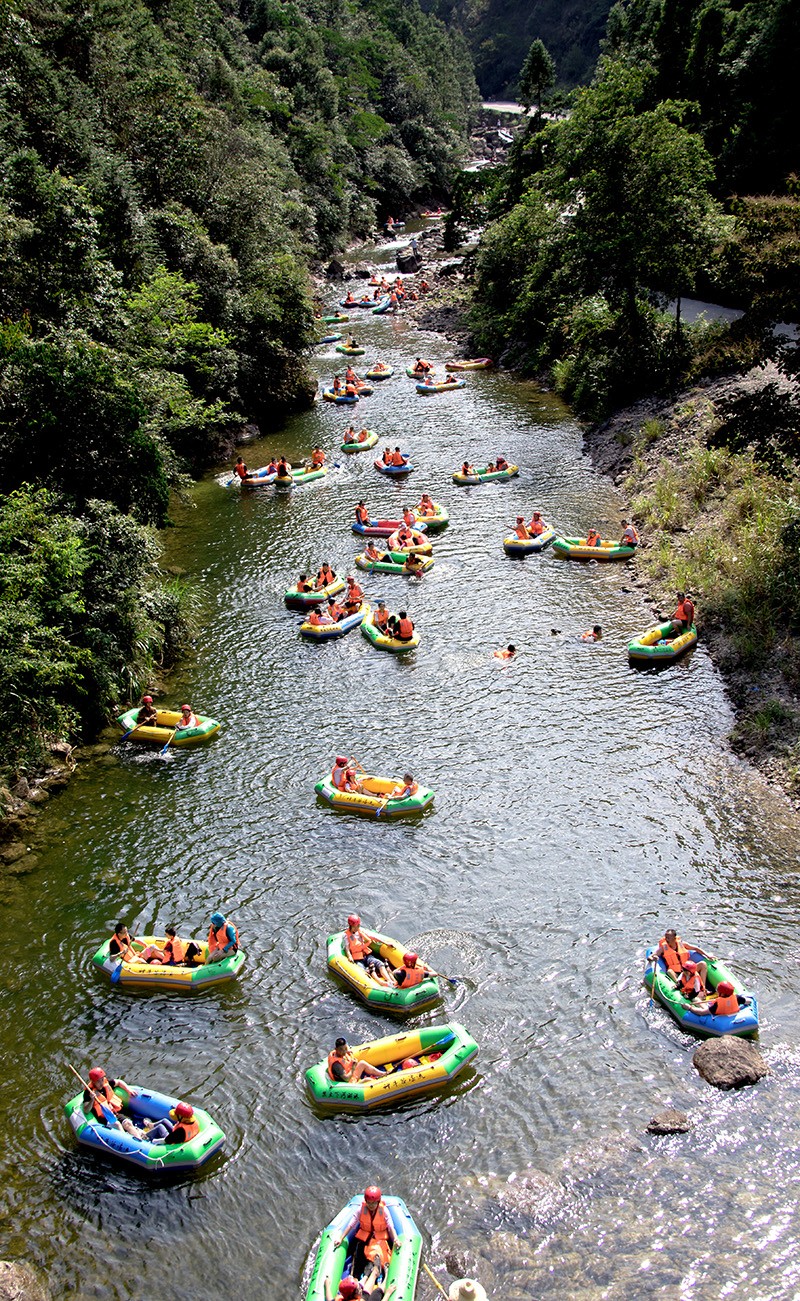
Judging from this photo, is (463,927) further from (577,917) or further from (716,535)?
(716,535)

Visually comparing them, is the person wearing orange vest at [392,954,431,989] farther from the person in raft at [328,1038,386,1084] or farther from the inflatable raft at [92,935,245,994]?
the inflatable raft at [92,935,245,994]

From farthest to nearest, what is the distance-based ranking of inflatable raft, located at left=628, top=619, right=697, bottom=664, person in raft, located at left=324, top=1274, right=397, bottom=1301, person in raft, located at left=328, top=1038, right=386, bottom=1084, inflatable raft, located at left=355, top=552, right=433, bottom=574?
inflatable raft, located at left=355, top=552, right=433, bottom=574 < inflatable raft, located at left=628, top=619, right=697, bottom=664 < person in raft, located at left=328, top=1038, right=386, bottom=1084 < person in raft, located at left=324, top=1274, right=397, bottom=1301

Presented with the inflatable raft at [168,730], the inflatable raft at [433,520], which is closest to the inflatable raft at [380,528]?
the inflatable raft at [433,520]

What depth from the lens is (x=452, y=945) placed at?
16.2m

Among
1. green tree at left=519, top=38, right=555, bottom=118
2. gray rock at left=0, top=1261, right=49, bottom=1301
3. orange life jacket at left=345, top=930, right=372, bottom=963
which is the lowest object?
gray rock at left=0, top=1261, right=49, bottom=1301

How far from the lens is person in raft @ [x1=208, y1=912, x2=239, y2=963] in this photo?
53.0 ft

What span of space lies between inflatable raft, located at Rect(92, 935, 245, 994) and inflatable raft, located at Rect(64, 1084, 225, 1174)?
7.25ft

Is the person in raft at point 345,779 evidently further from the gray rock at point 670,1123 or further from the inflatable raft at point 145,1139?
the gray rock at point 670,1123

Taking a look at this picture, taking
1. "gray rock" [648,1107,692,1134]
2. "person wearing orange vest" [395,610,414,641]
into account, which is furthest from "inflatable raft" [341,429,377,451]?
"gray rock" [648,1107,692,1134]

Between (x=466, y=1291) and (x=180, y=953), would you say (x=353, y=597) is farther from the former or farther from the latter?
(x=466, y=1291)

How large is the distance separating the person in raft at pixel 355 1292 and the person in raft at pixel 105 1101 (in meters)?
3.87

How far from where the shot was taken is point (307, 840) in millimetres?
19062

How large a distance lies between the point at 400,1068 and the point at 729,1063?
501 centimetres

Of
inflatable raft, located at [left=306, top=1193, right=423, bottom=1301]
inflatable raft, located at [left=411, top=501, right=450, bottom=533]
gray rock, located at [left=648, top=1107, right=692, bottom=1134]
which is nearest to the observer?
inflatable raft, located at [left=306, top=1193, right=423, bottom=1301]
